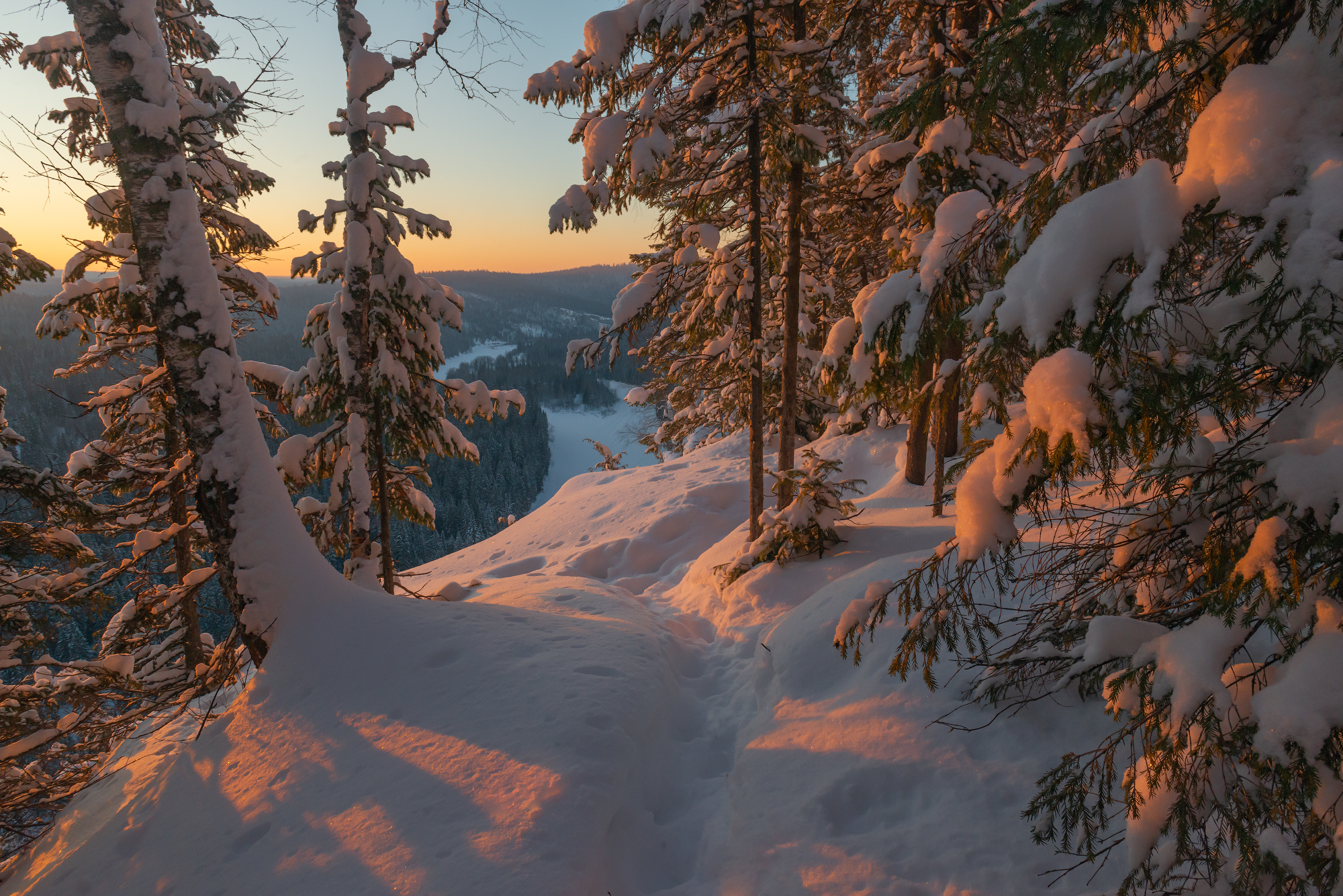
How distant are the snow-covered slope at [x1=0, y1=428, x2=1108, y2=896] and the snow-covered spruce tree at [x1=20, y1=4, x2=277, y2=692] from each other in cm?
326

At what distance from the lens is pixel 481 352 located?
17438 cm

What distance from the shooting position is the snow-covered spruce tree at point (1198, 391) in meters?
1.80

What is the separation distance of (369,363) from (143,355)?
330cm

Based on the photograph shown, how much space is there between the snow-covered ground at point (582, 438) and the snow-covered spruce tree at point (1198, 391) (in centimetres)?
7576

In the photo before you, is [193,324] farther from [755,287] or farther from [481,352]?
[481,352]

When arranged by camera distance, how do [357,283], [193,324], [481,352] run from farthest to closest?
[481,352] → [357,283] → [193,324]

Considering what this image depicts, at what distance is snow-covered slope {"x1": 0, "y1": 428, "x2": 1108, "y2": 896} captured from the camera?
322cm

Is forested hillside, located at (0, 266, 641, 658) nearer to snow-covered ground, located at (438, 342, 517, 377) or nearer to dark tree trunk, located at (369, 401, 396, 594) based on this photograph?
snow-covered ground, located at (438, 342, 517, 377)

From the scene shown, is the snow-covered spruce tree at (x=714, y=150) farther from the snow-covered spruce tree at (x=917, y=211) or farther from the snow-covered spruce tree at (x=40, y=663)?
the snow-covered spruce tree at (x=40, y=663)

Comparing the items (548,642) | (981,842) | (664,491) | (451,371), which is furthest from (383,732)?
(451,371)

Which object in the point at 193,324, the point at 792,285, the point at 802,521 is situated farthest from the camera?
the point at 792,285

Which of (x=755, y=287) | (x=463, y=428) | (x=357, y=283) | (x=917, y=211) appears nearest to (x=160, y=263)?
(x=357, y=283)

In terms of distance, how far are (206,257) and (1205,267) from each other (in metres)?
6.72

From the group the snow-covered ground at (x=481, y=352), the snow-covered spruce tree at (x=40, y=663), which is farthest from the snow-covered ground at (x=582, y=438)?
the snow-covered spruce tree at (x=40, y=663)
